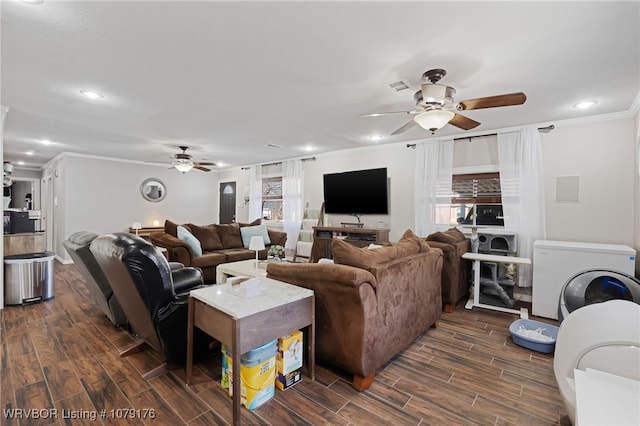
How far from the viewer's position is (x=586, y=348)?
1.35 m

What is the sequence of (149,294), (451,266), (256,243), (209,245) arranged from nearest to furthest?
1. (149,294)
2. (256,243)
3. (451,266)
4. (209,245)

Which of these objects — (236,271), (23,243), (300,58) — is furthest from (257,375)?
(23,243)

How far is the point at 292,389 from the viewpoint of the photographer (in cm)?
199

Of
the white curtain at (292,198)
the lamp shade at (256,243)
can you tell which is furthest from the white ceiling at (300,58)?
the white curtain at (292,198)

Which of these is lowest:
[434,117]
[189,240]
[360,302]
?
[360,302]

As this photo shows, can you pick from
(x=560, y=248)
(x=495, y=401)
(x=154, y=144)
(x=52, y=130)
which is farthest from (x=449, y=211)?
(x=52, y=130)

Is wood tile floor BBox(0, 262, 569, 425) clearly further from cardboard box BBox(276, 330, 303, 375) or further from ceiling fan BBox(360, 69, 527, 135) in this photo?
ceiling fan BBox(360, 69, 527, 135)

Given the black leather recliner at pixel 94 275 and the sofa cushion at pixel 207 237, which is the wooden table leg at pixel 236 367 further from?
the sofa cushion at pixel 207 237

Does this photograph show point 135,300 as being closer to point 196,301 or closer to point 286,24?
point 196,301

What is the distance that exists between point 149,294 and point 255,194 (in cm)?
579

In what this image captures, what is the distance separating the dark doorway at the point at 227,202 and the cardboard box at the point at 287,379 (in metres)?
6.91

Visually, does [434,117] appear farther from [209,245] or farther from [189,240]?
[209,245]

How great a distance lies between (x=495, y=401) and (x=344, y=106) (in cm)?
297

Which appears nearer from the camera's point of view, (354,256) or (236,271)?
(354,256)
